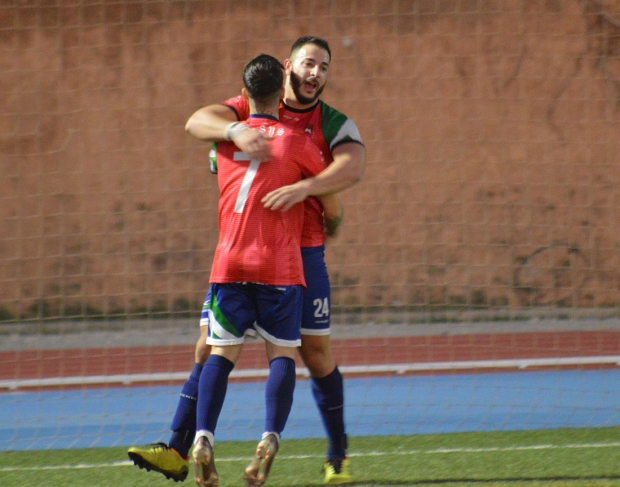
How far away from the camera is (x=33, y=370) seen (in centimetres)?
767

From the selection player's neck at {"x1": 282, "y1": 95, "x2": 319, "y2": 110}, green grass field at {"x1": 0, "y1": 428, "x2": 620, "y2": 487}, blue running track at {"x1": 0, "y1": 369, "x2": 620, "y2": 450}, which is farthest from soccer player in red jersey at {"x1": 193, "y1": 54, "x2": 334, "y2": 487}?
blue running track at {"x1": 0, "y1": 369, "x2": 620, "y2": 450}

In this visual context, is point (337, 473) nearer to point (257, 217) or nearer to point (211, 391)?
point (211, 391)

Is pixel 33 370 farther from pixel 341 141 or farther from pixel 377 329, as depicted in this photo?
pixel 341 141

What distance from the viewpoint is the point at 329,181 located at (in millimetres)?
3322

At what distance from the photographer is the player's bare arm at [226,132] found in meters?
3.13

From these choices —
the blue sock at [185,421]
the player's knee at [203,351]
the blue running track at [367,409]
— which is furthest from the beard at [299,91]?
the blue running track at [367,409]

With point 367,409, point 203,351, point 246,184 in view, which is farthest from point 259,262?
point 367,409

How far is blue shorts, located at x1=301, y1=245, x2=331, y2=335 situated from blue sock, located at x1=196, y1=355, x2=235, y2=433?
0.48 metres

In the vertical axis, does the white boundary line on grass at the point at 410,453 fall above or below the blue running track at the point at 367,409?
above

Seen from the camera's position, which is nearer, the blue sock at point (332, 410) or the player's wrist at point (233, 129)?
the player's wrist at point (233, 129)

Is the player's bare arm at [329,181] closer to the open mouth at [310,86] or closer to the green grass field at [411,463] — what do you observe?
the open mouth at [310,86]

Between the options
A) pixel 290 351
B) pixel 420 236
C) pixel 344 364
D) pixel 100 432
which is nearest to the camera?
pixel 290 351

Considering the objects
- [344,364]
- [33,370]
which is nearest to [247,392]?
[344,364]

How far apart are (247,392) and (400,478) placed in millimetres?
2858
